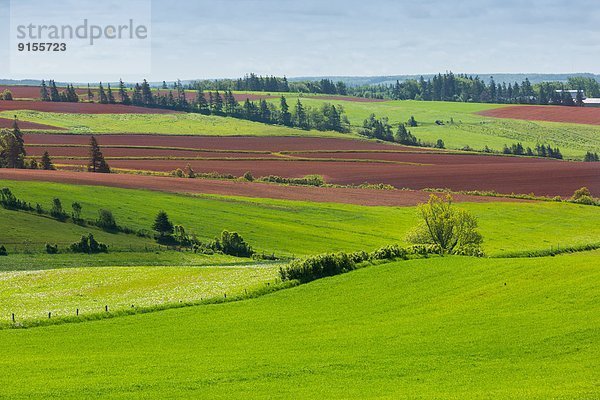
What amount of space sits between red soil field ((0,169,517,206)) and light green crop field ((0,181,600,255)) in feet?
11.4

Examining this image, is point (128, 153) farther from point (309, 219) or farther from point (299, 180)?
point (309, 219)

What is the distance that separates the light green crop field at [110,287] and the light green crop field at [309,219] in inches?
883

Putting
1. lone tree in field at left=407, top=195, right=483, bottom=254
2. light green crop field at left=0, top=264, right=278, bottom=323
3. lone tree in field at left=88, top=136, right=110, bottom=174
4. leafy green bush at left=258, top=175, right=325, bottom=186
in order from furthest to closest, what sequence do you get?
lone tree in field at left=88, top=136, right=110, bottom=174 → leafy green bush at left=258, top=175, right=325, bottom=186 → lone tree in field at left=407, top=195, right=483, bottom=254 → light green crop field at left=0, top=264, right=278, bottom=323

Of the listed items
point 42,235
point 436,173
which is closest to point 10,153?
point 42,235

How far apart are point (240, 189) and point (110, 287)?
60169mm

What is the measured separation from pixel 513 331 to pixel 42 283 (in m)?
37.7

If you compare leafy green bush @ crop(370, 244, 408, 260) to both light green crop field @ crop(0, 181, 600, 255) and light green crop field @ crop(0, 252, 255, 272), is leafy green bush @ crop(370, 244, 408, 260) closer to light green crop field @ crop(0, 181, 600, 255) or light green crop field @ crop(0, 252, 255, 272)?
light green crop field @ crop(0, 252, 255, 272)

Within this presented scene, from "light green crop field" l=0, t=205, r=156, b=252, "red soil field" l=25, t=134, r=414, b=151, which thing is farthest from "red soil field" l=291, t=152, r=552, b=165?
"light green crop field" l=0, t=205, r=156, b=252

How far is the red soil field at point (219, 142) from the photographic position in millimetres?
178000

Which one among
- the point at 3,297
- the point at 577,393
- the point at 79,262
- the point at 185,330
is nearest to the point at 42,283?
the point at 3,297

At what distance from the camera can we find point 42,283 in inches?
2442

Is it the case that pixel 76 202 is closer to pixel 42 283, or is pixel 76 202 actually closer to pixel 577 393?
pixel 42 283

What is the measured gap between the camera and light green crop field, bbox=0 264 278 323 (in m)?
51.4

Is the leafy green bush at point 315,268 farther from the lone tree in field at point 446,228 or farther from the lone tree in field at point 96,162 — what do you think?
the lone tree in field at point 96,162
